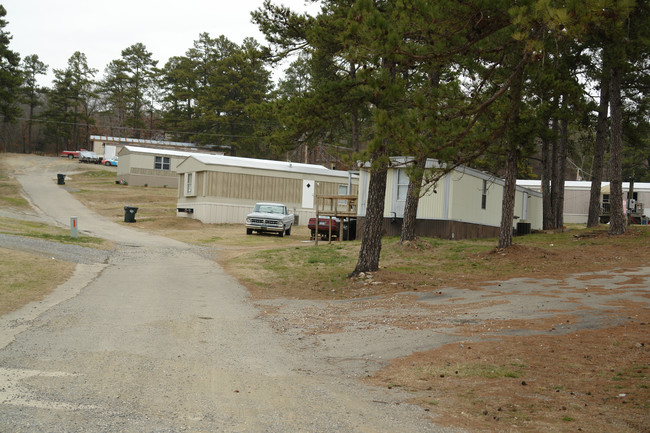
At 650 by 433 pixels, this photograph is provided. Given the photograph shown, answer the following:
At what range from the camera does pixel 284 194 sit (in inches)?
1371

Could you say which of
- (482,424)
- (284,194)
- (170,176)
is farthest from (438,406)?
(170,176)

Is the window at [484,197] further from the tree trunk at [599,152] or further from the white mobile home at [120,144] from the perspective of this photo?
the white mobile home at [120,144]

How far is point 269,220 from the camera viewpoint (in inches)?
1094

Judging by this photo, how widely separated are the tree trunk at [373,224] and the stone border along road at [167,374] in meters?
3.74

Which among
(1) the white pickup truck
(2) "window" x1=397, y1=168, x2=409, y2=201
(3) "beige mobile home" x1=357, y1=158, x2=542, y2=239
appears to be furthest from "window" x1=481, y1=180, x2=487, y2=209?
(1) the white pickup truck

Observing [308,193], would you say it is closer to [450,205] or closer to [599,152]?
[450,205]

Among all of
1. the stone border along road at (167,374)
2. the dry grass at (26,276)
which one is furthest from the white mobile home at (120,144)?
the stone border along road at (167,374)

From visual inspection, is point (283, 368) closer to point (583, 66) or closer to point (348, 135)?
point (583, 66)

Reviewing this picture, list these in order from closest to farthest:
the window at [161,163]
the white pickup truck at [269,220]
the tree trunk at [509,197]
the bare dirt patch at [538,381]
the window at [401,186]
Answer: the bare dirt patch at [538,381]
the tree trunk at [509,197]
the window at [401,186]
the white pickup truck at [269,220]
the window at [161,163]

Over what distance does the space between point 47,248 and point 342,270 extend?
29.1 feet

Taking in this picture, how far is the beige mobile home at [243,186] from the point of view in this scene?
32.7 meters

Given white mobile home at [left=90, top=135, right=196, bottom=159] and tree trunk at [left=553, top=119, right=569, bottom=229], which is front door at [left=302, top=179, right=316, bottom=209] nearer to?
tree trunk at [left=553, top=119, right=569, bottom=229]

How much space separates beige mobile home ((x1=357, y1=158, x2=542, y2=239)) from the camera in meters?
23.4

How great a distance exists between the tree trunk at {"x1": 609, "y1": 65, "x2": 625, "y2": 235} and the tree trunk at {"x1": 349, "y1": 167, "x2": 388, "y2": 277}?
10432 millimetres
